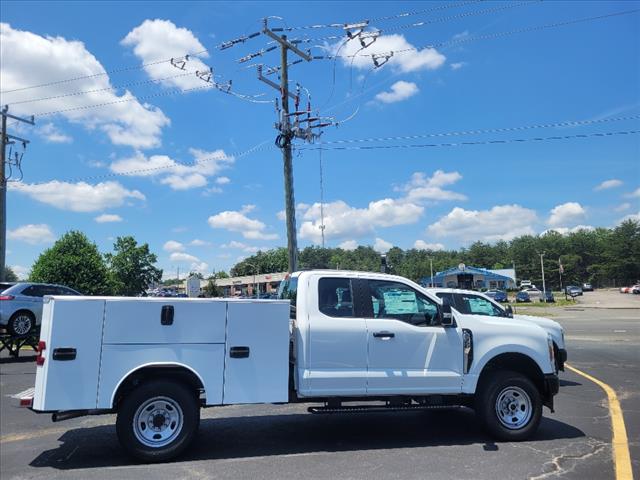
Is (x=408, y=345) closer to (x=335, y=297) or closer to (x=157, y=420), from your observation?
(x=335, y=297)

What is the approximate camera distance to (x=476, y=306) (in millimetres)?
10828

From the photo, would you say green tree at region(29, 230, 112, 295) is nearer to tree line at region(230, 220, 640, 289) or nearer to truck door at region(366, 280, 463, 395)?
truck door at region(366, 280, 463, 395)

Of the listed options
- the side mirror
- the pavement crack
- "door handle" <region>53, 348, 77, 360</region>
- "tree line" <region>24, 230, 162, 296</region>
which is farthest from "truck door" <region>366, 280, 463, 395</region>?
"tree line" <region>24, 230, 162, 296</region>

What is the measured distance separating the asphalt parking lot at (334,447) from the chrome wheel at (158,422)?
28cm

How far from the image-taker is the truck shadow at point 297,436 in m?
6.14

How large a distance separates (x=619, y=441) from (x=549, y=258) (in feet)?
457

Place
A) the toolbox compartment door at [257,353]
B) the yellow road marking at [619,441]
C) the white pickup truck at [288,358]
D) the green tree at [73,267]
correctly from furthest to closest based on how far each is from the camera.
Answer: the green tree at [73,267] → the toolbox compartment door at [257,353] → the white pickup truck at [288,358] → the yellow road marking at [619,441]

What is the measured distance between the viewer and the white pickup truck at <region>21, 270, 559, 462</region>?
18.6 feet

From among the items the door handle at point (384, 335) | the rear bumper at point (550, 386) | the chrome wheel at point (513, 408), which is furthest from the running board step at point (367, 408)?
the rear bumper at point (550, 386)

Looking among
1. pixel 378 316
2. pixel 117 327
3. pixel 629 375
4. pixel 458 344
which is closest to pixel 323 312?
pixel 378 316

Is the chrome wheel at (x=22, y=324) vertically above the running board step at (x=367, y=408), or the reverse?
the chrome wheel at (x=22, y=324)

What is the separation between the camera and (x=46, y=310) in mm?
5789

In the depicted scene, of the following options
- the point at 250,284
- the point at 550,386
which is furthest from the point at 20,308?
the point at 250,284

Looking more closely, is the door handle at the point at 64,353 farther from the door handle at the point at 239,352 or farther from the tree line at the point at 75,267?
the tree line at the point at 75,267
